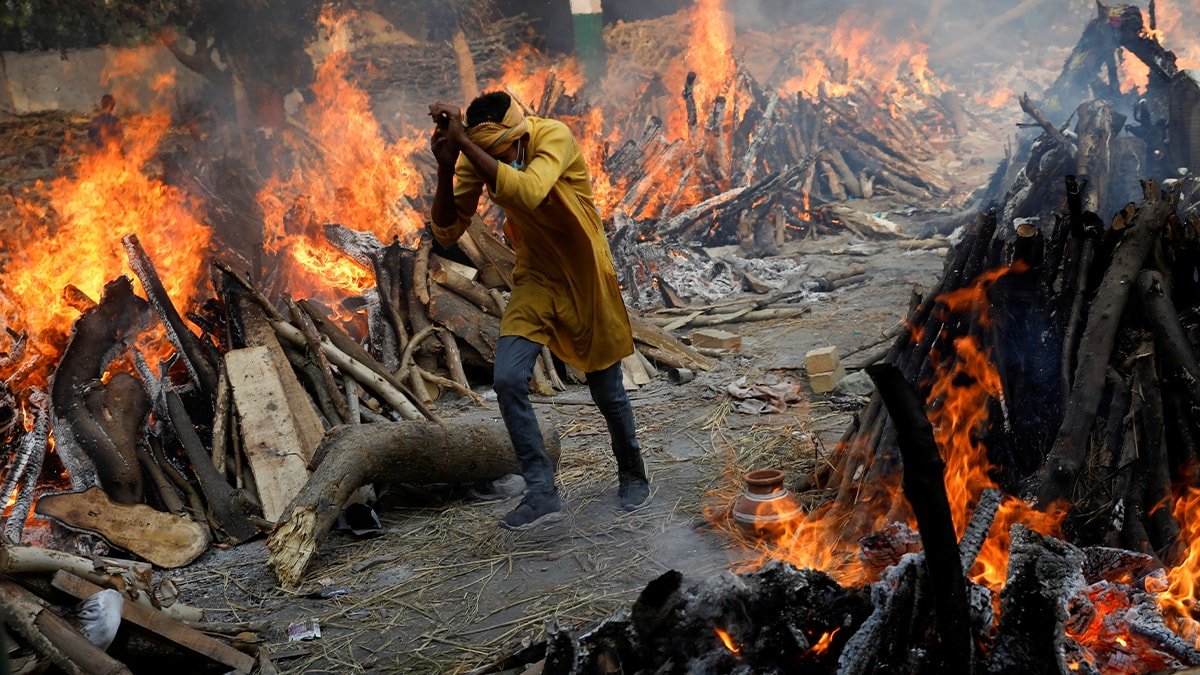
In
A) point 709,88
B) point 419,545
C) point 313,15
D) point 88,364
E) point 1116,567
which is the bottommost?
point 419,545

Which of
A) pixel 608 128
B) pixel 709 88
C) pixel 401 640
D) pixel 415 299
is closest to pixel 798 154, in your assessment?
pixel 709 88

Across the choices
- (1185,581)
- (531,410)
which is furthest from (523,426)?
(1185,581)

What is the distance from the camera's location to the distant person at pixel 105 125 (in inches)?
467

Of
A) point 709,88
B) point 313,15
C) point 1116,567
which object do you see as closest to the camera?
point 1116,567

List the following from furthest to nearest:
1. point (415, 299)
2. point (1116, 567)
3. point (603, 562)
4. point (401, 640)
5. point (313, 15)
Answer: point (313, 15) < point (415, 299) < point (603, 562) < point (401, 640) < point (1116, 567)

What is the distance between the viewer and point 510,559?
178 inches

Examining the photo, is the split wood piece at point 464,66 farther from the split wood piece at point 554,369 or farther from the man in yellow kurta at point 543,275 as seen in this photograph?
the man in yellow kurta at point 543,275

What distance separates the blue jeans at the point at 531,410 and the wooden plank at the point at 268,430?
1.42m

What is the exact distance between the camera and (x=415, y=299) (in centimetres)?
812

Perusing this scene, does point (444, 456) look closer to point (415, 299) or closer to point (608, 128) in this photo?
point (415, 299)

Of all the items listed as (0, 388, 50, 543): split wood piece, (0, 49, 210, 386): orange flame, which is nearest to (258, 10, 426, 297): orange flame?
(0, 49, 210, 386): orange flame

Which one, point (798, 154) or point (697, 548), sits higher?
point (798, 154)

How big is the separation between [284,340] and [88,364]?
127 cm

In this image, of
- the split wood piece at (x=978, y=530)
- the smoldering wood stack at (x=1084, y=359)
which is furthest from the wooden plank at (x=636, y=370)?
the split wood piece at (x=978, y=530)
